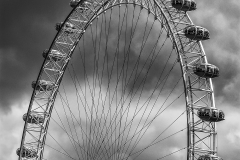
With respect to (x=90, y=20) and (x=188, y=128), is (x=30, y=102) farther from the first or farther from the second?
(x=188, y=128)

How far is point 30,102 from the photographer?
51.8 m

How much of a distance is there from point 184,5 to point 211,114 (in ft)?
27.1

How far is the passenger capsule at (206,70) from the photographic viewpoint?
39031 mm

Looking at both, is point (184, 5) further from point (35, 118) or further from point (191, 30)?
point (35, 118)

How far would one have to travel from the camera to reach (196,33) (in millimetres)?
39781

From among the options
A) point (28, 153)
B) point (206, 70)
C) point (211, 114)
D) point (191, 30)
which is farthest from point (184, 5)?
point (28, 153)

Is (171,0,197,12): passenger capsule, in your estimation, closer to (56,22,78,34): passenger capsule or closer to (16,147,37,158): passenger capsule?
(56,22,78,34): passenger capsule

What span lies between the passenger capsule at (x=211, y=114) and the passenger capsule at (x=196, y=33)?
17.4ft

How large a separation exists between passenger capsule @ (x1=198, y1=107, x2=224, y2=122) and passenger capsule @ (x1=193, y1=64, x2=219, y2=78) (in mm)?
2497

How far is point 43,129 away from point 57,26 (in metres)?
9.63

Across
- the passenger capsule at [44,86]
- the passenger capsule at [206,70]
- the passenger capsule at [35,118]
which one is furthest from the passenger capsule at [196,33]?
the passenger capsule at [35,118]

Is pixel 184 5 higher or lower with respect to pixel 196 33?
higher

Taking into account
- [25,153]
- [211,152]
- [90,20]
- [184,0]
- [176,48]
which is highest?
[90,20]

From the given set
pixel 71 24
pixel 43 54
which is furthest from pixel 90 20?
pixel 43 54
